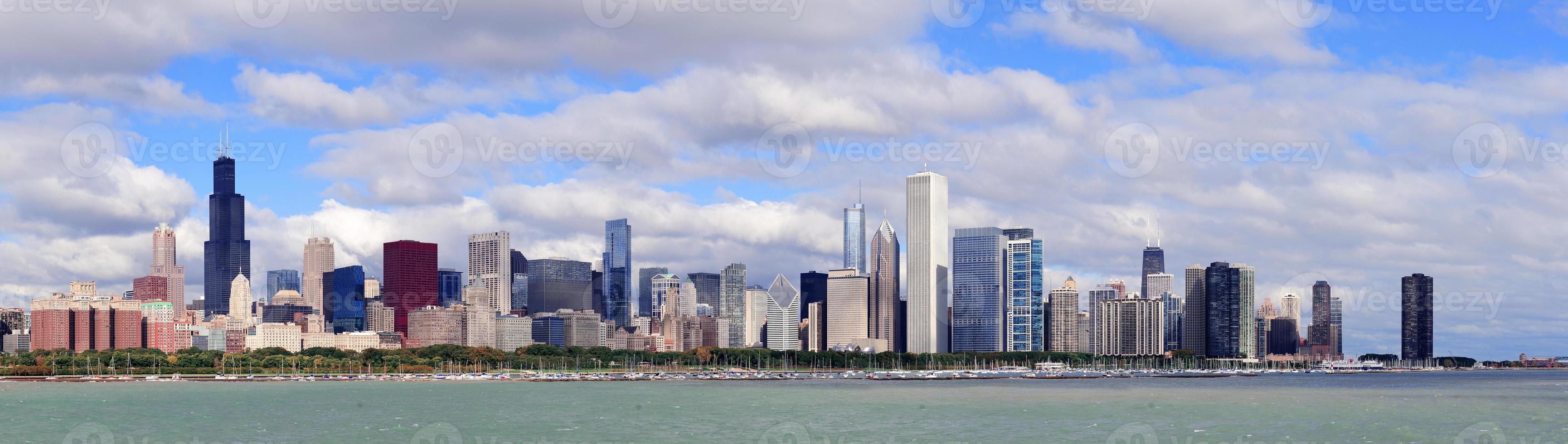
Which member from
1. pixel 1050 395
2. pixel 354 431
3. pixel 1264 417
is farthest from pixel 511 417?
pixel 1050 395

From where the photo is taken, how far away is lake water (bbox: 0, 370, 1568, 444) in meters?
112

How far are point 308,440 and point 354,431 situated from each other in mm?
8879

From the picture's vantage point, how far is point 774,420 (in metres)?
135

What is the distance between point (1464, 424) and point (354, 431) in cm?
9708

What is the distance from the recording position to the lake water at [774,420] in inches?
4417

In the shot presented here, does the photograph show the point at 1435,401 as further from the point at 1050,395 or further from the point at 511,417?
the point at 511,417

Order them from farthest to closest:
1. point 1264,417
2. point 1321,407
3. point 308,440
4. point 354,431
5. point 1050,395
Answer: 1. point 1050,395
2. point 1321,407
3. point 1264,417
4. point 354,431
5. point 308,440

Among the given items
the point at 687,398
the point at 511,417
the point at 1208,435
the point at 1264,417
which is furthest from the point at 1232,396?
the point at 511,417

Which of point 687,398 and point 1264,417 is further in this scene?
point 687,398

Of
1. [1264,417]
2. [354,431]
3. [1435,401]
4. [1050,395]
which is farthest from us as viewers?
[1050,395]

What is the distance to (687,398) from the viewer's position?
187 m

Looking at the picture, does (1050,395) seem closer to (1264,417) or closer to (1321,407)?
(1321,407)

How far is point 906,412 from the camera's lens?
479ft

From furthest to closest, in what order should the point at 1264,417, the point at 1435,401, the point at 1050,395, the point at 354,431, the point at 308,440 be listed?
the point at 1050,395 → the point at 1435,401 → the point at 1264,417 → the point at 354,431 → the point at 308,440
